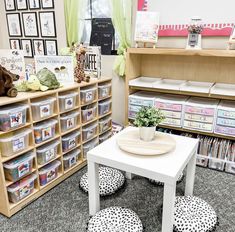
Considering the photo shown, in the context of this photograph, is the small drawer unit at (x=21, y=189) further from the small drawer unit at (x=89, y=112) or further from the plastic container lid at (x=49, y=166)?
the small drawer unit at (x=89, y=112)

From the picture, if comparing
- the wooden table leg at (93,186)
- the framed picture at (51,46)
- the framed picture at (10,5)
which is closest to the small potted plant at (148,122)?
the wooden table leg at (93,186)

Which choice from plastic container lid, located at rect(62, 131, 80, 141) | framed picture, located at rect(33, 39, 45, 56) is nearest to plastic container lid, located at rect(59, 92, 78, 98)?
plastic container lid, located at rect(62, 131, 80, 141)

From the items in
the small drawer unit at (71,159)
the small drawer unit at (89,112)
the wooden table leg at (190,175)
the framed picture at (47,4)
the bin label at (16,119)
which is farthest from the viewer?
the framed picture at (47,4)

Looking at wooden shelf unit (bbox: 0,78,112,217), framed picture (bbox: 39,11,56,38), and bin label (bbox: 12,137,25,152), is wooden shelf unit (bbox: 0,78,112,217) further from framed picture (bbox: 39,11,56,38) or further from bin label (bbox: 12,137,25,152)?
framed picture (bbox: 39,11,56,38)

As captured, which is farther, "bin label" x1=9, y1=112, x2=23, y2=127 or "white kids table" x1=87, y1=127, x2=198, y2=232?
"bin label" x1=9, y1=112, x2=23, y2=127

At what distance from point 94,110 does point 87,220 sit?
3.49 ft

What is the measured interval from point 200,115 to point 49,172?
143 centimetres

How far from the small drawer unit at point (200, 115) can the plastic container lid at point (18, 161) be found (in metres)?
1.42

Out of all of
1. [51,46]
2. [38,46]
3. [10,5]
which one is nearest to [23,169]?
[51,46]

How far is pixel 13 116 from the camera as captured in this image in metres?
1.60

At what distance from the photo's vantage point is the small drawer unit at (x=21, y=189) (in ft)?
5.60

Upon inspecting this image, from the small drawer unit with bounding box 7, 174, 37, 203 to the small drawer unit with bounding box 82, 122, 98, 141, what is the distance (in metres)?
0.64

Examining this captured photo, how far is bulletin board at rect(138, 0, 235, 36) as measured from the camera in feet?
6.99

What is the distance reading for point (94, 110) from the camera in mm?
2404
